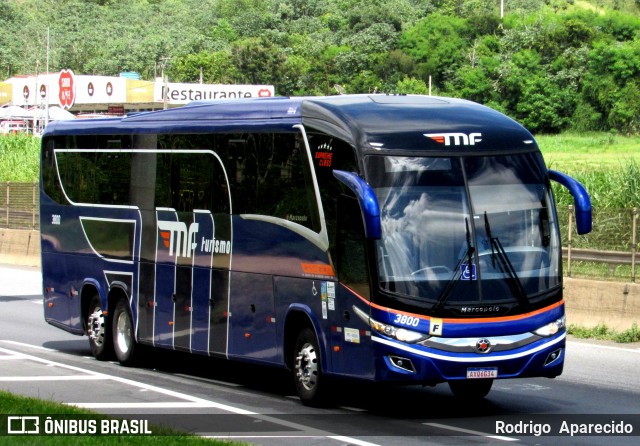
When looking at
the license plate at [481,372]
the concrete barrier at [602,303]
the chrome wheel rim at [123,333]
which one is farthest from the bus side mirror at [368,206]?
the concrete barrier at [602,303]

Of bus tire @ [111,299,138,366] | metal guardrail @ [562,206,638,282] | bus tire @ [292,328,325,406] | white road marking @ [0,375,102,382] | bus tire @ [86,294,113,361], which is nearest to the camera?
bus tire @ [292,328,325,406]

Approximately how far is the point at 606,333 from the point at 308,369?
328 inches

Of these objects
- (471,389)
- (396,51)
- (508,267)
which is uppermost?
(396,51)

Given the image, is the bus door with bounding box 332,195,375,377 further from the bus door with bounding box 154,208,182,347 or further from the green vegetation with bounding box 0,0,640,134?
the green vegetation with bounding box 0,0,640,134

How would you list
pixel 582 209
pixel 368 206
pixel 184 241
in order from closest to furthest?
pixel 368 206 < pixel 582 209 < pixel 184 241

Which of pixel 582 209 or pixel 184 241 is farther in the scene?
pixel 184 241

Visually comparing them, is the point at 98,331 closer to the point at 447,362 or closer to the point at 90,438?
the point at 447,362

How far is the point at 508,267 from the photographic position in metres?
12.9

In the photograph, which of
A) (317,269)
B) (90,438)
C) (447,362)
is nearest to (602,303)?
(317,269)

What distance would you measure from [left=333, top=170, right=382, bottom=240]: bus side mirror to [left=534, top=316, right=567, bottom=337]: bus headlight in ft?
6.64

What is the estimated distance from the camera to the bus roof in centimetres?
1323

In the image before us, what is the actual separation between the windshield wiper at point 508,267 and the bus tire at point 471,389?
1.75 meters

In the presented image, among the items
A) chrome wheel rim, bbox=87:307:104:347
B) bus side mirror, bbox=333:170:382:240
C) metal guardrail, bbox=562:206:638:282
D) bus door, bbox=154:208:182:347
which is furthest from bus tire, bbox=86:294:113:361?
metal guardrail, bbox=562:206:638:282

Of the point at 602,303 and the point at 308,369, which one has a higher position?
the point at 602,303
